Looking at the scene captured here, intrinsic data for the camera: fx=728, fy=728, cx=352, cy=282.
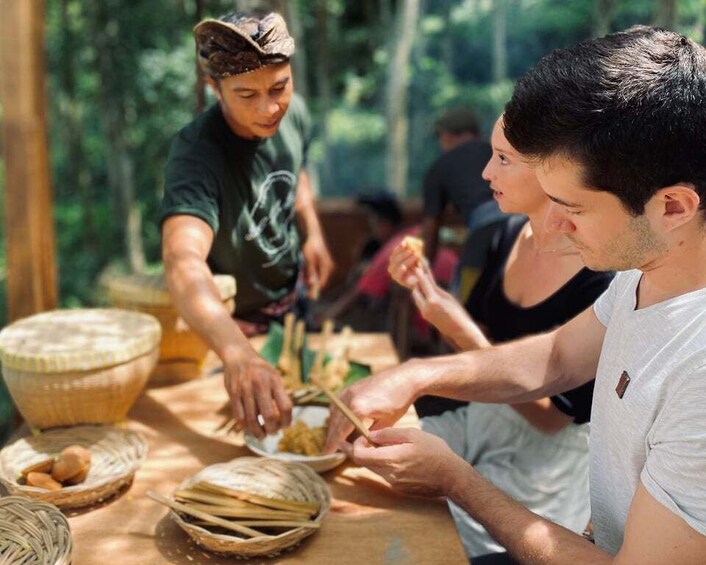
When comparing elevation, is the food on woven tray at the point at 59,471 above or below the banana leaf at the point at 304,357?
above

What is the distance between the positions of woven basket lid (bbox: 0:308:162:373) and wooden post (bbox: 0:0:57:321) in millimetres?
879

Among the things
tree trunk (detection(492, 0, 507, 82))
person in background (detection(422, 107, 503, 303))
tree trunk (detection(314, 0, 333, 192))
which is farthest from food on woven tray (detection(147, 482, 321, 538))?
tree trunk (detection(492, 0, 507, 82))

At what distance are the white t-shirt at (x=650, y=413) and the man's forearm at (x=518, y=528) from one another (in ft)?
0.50

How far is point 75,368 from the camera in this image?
6.31ft

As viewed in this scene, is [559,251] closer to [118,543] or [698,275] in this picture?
[698,275]

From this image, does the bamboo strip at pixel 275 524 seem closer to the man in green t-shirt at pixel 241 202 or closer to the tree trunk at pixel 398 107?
the man in green t-shirt at pixel 241 202

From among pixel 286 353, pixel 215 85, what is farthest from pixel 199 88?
pixel 286 353

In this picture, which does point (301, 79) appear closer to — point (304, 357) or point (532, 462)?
point (304, 357)

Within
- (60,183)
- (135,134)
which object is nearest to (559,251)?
(135,134)

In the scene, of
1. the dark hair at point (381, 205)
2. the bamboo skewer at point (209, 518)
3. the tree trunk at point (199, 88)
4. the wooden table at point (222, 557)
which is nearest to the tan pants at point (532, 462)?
the wooden table at point (222, 557)

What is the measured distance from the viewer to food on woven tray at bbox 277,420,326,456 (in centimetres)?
194

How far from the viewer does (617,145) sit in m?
1.18

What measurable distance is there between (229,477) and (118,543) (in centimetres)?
29

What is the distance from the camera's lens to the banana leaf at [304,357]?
241cm
